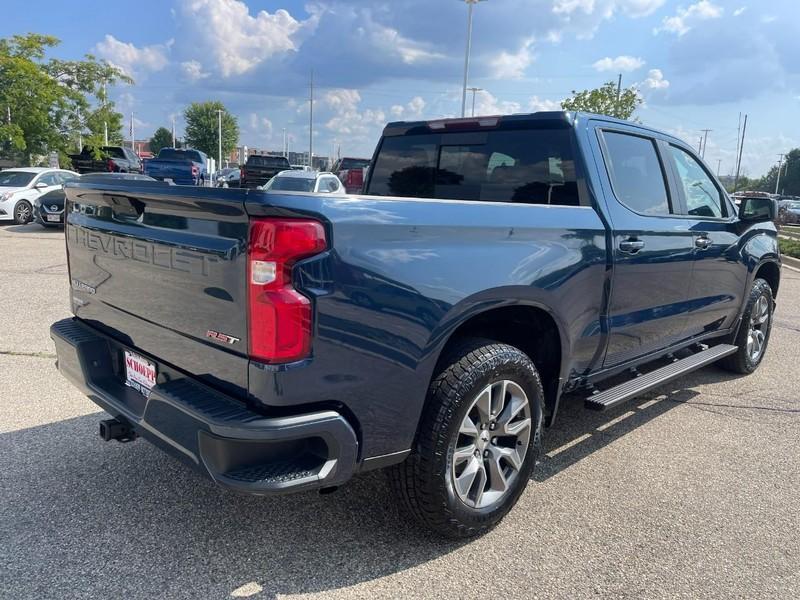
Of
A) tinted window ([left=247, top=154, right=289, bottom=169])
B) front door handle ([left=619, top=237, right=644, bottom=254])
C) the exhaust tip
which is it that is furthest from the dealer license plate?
tinted window ([left=247, top=154, right=289, bottom=169])

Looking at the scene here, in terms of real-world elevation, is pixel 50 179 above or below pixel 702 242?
below

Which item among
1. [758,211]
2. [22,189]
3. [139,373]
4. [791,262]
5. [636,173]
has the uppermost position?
[636,173]

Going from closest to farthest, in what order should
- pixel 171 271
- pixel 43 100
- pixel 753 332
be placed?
1. pixel 171 271
2. pixel 753 332
3. pixel 43 100

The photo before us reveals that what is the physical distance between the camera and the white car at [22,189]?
16016 millimetres

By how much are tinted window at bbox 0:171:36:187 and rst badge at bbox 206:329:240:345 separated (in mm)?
16925

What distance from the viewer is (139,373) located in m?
2.88

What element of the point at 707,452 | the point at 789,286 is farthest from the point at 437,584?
the point at 789,286

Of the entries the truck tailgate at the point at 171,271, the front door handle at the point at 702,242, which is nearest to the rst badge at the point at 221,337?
the truck tailgate at the point at 171,271

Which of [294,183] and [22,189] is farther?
[22,189]

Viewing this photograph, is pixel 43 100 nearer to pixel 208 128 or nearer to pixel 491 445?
pixel 491 445

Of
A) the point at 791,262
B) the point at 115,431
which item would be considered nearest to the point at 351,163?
the point at 791,262

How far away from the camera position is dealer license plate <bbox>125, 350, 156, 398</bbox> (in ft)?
9.13

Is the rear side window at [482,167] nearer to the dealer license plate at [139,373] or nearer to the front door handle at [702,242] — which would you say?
the front door handle at [702,242]

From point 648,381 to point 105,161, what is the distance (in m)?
23.6
